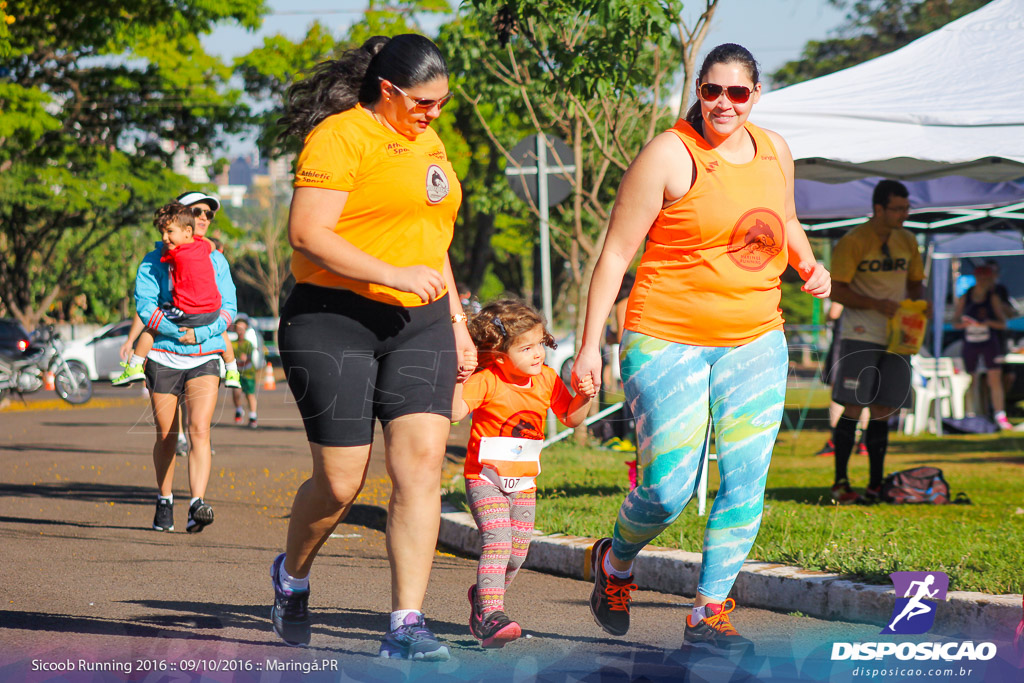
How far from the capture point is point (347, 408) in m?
3.70

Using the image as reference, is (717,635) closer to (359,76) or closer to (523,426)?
(523,426)

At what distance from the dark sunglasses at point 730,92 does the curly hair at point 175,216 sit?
4023mm

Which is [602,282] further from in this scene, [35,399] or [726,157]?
[35,399]

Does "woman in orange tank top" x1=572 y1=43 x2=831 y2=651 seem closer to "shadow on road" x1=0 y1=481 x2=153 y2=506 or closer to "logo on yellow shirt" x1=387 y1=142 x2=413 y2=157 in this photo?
"logo on yellow shirt" x1=387 y1=142 x2=413 y2=157

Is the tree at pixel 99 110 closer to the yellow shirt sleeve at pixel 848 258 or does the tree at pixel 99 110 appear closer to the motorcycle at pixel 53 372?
the motorcycle at pixel 53 372

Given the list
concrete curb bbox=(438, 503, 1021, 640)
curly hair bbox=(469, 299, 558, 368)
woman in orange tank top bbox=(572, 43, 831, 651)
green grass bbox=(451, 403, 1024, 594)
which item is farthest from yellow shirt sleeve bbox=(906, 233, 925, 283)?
woman in orange tank top bbox=(572, 43, 831, 651)

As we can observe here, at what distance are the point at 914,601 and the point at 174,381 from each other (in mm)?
4402

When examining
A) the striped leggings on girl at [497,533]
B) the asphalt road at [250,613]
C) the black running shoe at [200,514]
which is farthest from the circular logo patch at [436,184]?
the black running shoe at [200,514]

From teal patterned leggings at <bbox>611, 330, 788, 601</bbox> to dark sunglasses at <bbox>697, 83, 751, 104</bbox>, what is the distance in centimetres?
81

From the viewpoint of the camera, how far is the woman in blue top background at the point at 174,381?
270 inches

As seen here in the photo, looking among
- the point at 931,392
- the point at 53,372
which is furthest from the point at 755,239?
the point at 53,372

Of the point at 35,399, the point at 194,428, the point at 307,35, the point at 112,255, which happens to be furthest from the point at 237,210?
the point at 194,428

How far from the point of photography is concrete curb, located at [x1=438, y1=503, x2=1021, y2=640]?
4625 mm

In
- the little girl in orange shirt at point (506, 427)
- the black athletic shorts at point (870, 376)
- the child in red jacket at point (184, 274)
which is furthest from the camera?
the black athletic shorts at point (870, 376)
